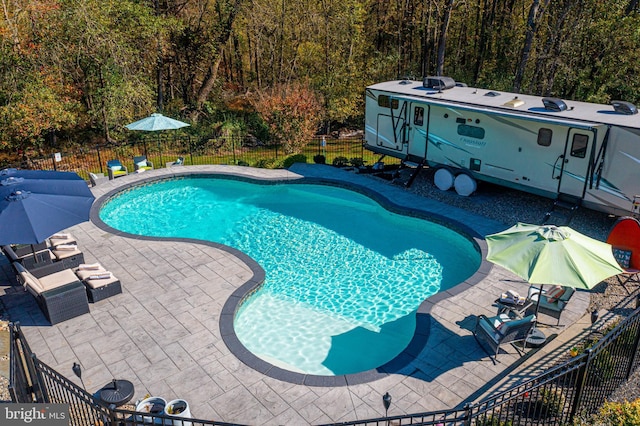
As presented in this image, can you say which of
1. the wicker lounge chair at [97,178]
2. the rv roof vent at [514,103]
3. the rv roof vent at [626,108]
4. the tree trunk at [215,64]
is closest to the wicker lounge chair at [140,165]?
the wicker lounge chair at [97,178]

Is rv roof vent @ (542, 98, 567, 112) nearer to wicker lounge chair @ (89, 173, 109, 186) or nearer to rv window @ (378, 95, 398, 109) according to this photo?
rv window @ (378, 95, 398, 109)

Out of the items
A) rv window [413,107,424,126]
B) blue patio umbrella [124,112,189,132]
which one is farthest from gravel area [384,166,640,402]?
blue patio umbrella [124,112,189,132]

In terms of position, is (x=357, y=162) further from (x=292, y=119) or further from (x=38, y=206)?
(x=38, y=206)

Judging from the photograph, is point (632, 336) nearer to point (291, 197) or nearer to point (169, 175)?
point (291, 197)

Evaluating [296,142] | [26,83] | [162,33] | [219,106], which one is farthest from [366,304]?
[219,106]

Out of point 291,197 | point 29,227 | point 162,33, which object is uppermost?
point 162,33

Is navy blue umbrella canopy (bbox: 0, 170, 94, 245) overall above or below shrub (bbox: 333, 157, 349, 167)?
above
